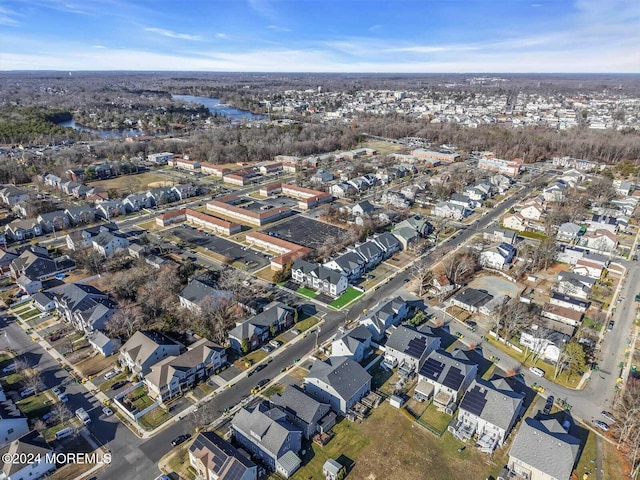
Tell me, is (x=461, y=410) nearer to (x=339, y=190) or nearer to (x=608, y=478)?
(x=608, y=478)

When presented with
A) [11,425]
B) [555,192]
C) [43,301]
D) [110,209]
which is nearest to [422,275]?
[11,425]

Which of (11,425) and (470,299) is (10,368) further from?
(470,299)

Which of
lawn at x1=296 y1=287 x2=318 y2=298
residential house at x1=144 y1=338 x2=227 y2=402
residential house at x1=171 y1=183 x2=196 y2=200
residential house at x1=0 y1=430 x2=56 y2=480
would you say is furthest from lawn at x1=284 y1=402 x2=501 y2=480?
residential house at x1=171 y1=183 x2=196 y2=200

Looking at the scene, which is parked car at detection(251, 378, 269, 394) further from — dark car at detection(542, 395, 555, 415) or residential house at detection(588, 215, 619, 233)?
residential house at detection(588, 215, 619, 233)

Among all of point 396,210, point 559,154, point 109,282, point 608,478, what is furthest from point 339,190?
point 559,154

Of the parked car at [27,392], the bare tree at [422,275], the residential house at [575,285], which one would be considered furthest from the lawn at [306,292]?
the residential house at [575,285]

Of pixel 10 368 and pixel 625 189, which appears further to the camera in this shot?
pixel 625 189
